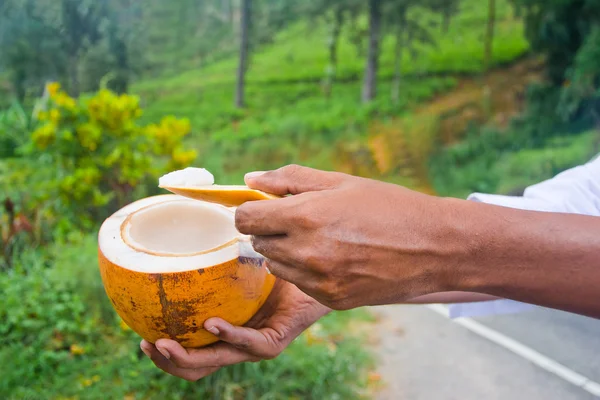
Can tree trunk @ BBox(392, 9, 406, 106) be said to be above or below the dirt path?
above

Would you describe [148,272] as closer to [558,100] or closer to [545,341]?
[545,341]

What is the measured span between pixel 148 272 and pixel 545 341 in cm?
310

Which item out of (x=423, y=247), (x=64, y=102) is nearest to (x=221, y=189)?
(x=423, y=247)

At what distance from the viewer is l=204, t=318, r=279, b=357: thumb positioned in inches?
46.5

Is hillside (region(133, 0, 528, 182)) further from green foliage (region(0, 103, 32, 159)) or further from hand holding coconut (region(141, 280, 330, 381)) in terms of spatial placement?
hand holding coconut (region(141, 280, 330, 381))

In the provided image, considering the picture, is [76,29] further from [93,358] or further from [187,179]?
[187,179]

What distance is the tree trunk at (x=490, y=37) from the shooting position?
6.84 meters

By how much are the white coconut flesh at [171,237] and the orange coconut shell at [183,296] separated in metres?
0.02

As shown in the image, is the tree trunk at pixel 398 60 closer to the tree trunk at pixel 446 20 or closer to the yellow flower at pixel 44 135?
the tree trunk at pixel 446 20

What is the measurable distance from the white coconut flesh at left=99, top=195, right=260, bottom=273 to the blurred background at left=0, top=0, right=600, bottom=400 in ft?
4.14

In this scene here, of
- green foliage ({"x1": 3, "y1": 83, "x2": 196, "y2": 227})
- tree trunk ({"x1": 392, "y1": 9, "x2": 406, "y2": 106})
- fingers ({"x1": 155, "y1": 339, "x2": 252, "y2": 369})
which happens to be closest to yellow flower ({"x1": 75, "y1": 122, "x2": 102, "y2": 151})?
green foliage ({"x1": 3, "y1": 83, "x2": 196, "y2": 227})

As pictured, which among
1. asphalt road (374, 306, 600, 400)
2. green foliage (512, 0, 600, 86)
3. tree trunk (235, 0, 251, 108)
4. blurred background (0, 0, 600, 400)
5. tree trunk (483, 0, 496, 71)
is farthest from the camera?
tree trunk (483, 0, 496, 71)

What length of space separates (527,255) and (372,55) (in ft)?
19.8

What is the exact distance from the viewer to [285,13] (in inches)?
254
